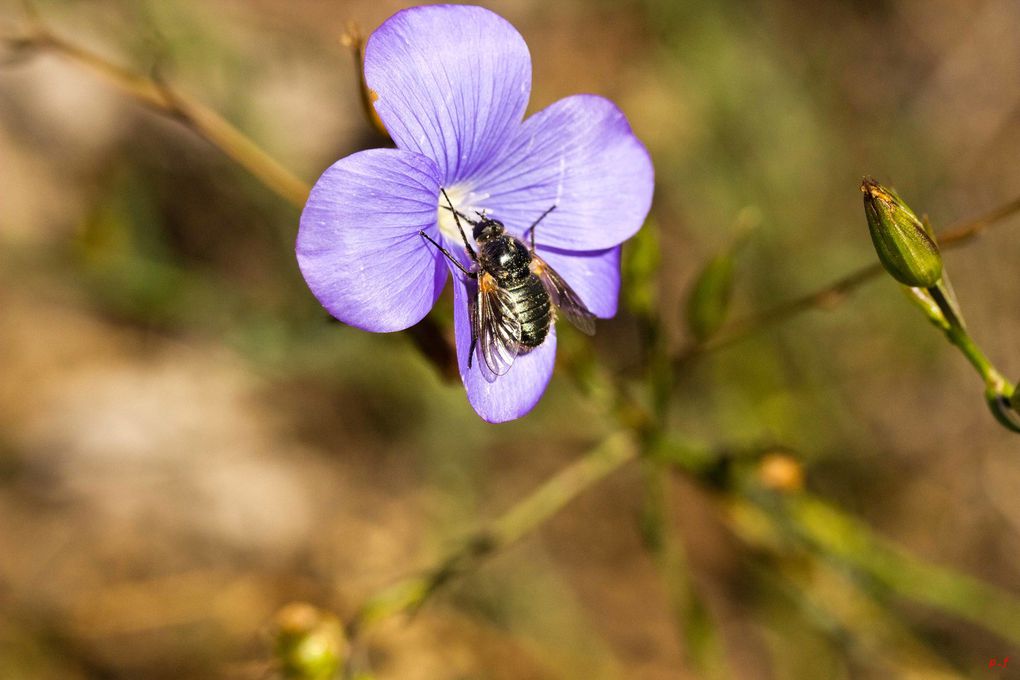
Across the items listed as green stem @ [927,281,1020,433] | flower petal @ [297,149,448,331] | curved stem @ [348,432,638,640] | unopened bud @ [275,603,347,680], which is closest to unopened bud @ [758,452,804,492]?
curved stem @ [348,432,638,640]

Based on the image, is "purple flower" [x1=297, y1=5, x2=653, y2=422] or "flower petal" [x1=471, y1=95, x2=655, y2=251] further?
"flower petal" [x1=471, y1=95, x2=655, y2=251]

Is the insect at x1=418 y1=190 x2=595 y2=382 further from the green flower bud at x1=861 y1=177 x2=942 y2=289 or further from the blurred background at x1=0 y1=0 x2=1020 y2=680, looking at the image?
the blurred background at x1=0 y1=0 x2=1020 y2=680

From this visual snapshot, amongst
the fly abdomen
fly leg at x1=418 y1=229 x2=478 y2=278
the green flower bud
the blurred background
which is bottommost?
the blurred background

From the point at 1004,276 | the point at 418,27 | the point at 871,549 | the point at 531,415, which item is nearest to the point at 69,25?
the point at 531,415

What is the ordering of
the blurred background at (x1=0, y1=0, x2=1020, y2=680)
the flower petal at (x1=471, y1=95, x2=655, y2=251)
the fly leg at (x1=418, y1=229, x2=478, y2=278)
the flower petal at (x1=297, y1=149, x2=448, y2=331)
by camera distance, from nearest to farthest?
the flower petal at (x1=297, y1=149, x2=448, y2=331) → the fly leg at (x1=418, y1=229, x2=478, y2=278) → the flower petal at (x1=471, y1=95, x2=655, y2=251) → the blurred background at (x1=0, y1=0, x2=1020, y2=680)

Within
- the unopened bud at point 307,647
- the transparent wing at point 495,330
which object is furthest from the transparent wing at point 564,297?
the unopened bud at point 307,647

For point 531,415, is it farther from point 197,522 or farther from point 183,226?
point 183,226

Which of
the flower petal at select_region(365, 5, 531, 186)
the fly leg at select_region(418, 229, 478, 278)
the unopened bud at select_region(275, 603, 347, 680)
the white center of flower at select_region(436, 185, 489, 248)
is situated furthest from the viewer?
the unopened bud at select_region(275, 603, 347, 680)
